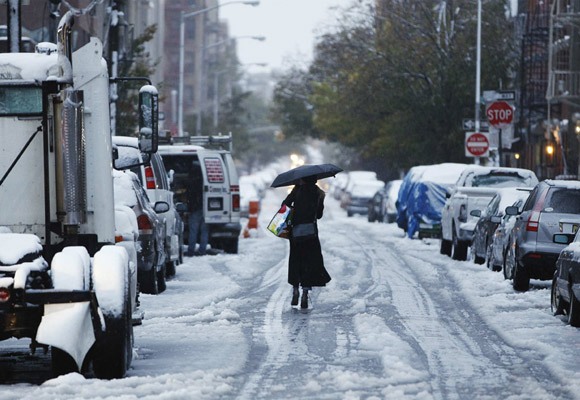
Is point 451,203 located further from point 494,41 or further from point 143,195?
point 494,41

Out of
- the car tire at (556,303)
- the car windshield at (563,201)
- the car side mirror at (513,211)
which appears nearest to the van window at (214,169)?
the car side mirror at (513,211)

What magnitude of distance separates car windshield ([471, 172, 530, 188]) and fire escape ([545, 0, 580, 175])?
1479cm

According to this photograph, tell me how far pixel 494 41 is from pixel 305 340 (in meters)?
41.8

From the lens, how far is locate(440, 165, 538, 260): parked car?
26.9m

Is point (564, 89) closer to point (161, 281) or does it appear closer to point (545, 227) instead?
point (545, 227)

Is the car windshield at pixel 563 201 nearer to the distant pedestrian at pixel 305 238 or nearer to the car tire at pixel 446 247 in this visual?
the distant pedestrian at pixel 305 238

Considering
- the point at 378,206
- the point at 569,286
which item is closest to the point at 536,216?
the point at 569,286

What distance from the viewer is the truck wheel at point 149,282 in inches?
702

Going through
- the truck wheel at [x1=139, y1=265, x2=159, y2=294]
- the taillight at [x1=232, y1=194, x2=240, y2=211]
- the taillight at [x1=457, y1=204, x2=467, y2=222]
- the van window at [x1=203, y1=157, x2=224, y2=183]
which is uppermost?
the van window at [x1=203, y1=157, x2=224, y2=183]

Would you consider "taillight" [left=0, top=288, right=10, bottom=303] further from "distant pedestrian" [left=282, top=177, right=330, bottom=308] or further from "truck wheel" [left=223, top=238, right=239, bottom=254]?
"truck wheel" [left=223, top=238, right=239, bottom=254]

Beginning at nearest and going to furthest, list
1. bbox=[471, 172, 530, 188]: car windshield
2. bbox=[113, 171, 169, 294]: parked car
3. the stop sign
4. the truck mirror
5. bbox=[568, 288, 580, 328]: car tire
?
the truck mirror < bbox=[568, 288, 580, 328]: car tire < bbox=[113, 171, 169, 294]: parked car < bbox=[471, 172, 530, 188]: car windshield < the stop sign

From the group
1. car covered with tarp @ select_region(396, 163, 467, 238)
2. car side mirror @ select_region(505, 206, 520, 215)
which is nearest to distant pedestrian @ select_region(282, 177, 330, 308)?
car side mirror @ select_region(505, 206, 520, 215)

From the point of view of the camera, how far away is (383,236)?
38.8 m

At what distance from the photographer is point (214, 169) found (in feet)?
87.6
